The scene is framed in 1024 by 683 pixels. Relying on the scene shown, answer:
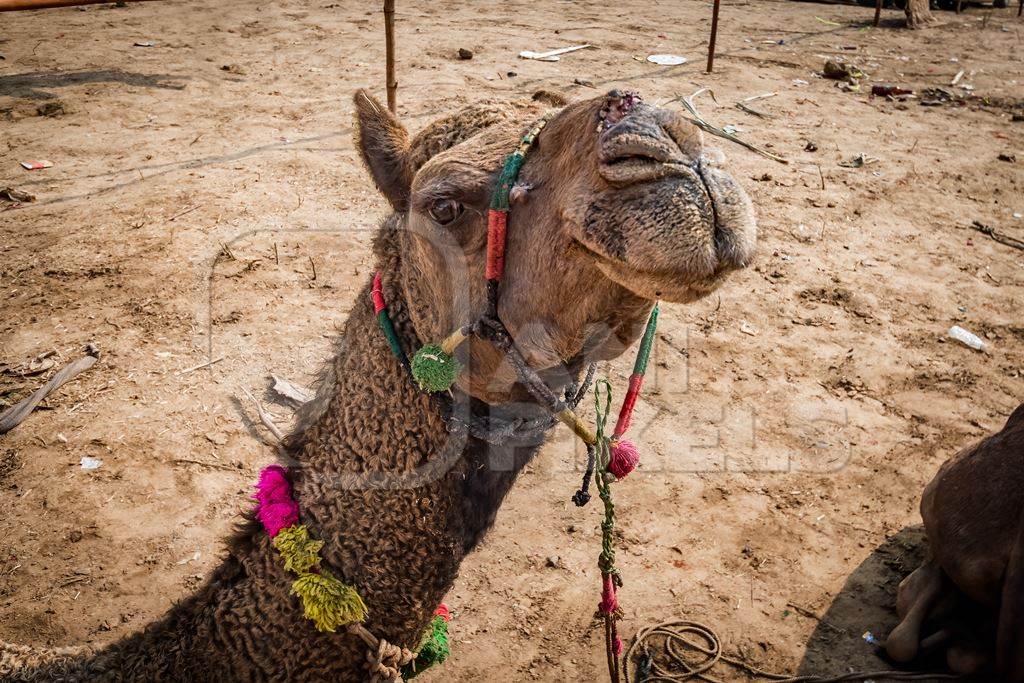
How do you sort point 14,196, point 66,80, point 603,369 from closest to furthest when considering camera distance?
point 603,369
point 14,196
point 66,80

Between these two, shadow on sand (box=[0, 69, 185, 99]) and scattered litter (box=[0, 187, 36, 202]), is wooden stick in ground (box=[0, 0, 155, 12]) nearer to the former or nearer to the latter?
scattered litter (box=[0, 187, 36, 202])

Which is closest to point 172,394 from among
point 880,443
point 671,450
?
point 671,450

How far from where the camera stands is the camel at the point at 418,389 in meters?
1.89

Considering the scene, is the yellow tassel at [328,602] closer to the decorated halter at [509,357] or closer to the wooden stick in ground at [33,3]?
the decorated halter at [509,357]

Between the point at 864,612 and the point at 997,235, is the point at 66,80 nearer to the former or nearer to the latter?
the point at 864,612

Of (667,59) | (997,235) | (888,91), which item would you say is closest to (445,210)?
(997,235)

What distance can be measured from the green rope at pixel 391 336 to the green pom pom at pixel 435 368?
0.17 m

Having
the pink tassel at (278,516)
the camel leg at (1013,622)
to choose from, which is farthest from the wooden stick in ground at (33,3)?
the camel leg at (1013,622)

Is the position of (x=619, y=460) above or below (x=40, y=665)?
above

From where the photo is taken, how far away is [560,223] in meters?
1.91

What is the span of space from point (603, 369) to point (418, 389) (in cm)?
362

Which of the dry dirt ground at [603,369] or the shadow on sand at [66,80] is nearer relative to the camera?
the dry dirt ground at [603,369]

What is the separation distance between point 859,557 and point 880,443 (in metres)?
1.14

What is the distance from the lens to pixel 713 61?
12.4 m
